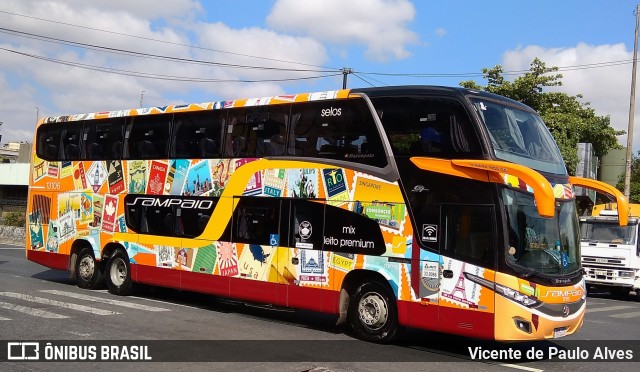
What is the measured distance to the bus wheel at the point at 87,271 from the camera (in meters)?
15.5

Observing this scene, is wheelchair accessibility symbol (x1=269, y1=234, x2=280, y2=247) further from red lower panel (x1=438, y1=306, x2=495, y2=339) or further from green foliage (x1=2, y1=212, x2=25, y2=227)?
green foliage (x1=2, y1=212, x2=25, y2=227)

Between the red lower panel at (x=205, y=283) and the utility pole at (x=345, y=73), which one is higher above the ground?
the utility pole at (x=345, y=73)

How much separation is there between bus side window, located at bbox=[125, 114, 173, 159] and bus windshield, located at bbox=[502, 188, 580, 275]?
7.86m

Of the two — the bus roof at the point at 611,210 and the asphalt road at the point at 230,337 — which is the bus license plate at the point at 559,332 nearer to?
the asphalt road at the point at 230,337

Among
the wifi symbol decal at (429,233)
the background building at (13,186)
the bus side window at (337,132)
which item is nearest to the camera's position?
the wifi symbol decal at (429,233)

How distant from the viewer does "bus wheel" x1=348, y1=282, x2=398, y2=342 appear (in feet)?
32.8

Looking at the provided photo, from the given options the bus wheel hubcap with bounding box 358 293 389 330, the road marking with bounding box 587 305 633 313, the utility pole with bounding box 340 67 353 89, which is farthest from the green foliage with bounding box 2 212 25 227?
the bus wheel hubcap with bounding box 358 293 389 330

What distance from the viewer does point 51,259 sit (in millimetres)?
16531

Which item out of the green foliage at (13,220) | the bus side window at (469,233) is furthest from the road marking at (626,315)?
the green foliage at (13,220)

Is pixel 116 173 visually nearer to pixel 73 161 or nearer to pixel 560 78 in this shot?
pixel 73 161

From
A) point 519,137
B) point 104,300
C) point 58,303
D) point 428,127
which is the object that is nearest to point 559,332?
point 519,137

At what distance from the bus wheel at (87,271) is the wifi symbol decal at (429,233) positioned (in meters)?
9.18

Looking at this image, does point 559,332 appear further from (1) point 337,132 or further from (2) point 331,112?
(2) point 331,112

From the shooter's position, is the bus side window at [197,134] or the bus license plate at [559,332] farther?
the bus side window at [197,134]
